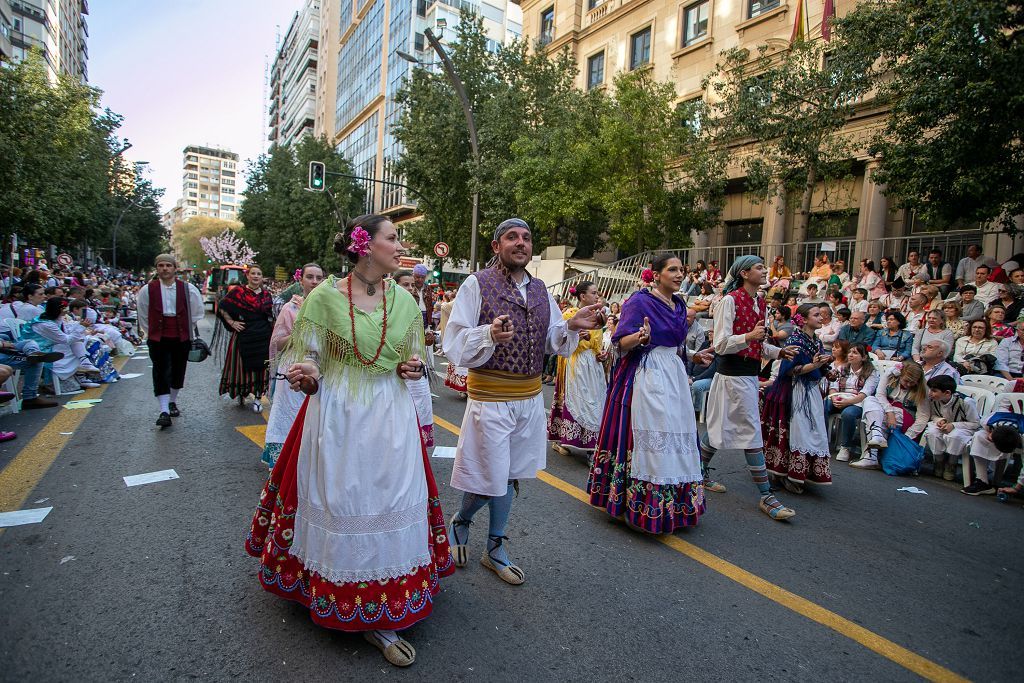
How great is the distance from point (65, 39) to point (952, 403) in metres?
75.2

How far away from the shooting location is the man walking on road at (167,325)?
686 cm

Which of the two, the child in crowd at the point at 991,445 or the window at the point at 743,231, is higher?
the window at the point at 743,231

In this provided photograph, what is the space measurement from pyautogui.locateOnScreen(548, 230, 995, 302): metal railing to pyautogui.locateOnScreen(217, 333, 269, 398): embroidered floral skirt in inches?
293

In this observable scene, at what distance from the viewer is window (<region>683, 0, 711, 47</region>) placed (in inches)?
874

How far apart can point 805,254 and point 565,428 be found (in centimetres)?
1321

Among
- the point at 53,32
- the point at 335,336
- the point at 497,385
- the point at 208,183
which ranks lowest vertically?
the point at 497,385

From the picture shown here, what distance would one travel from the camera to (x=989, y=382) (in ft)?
23.3

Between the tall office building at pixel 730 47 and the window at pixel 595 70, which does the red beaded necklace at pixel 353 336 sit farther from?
the window at pixel 595 70

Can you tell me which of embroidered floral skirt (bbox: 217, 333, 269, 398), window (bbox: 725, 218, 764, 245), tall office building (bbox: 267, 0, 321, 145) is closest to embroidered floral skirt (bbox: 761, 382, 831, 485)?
embroidered floral skirt (bbox: 217, 333, 269, 398)

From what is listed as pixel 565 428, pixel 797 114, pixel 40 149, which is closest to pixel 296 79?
pixel 40 149

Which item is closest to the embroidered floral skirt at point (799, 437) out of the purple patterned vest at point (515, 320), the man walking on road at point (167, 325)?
the purple patterned vest at point (515, 320)

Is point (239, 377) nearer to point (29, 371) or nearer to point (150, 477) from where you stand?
point (29, 371)

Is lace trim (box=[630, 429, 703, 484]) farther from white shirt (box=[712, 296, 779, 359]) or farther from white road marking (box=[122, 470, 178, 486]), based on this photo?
white road marking (box=[122, 470, 178, 486])

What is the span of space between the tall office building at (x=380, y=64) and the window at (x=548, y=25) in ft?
52.5
